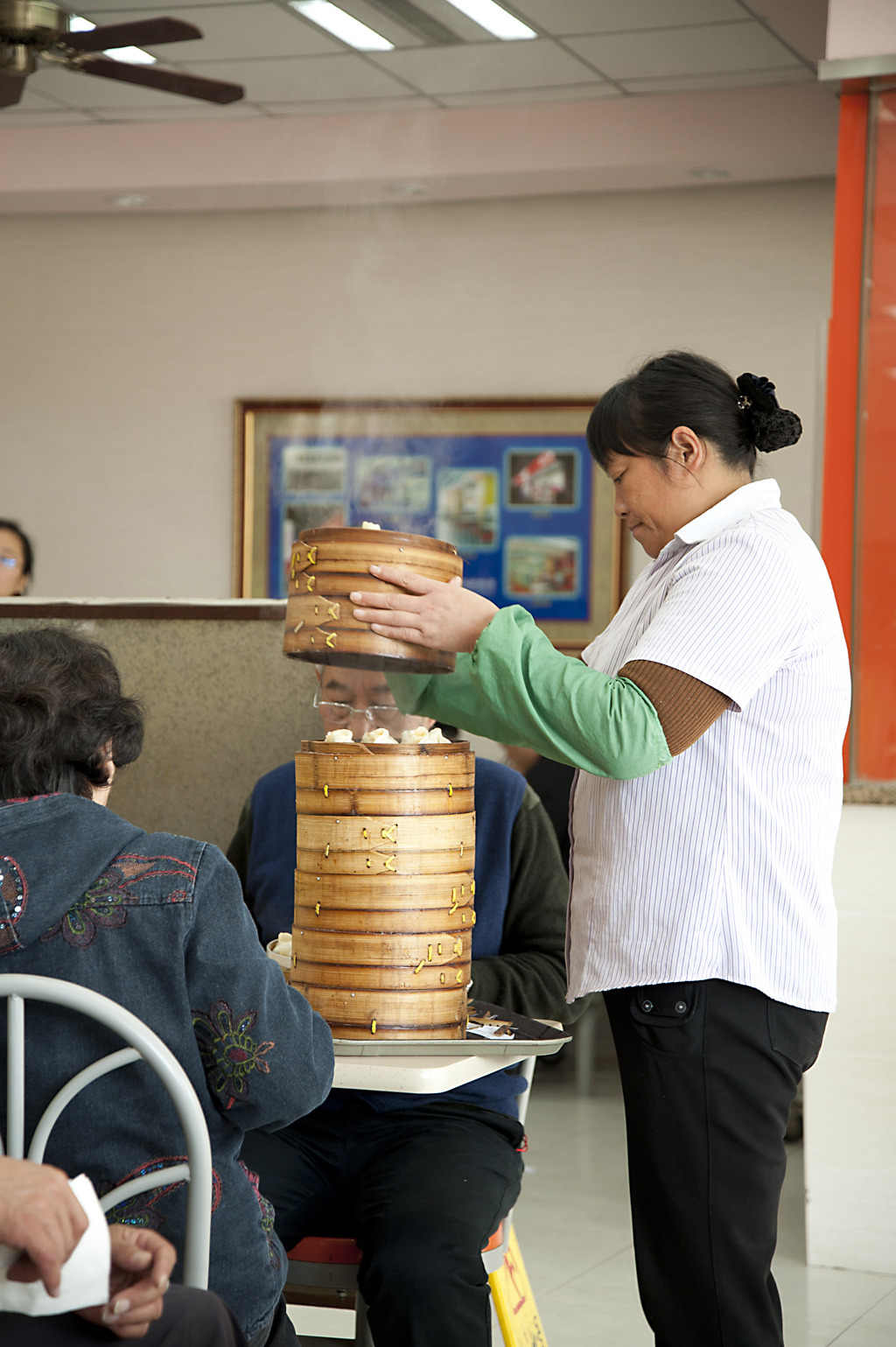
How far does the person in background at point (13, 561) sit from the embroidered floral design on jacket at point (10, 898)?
128 inches

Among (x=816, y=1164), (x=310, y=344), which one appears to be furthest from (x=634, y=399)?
(x=310, y=344)

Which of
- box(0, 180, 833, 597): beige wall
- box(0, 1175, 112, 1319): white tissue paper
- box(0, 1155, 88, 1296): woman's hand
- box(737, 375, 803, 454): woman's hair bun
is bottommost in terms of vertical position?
box(0, 1175, 112, 1319): white tissue paper

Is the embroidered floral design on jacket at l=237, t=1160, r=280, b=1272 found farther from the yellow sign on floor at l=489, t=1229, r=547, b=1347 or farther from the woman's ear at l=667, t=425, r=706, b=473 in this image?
the woman's ear at l=667, t=425, r=706, b=473

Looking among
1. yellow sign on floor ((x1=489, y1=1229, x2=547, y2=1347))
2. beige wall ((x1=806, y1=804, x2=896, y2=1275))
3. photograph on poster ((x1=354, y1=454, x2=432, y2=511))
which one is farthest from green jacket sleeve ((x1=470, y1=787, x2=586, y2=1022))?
photograph on poster ((x1=354, y1=454, x2=432, y2=511))

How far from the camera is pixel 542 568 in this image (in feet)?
17.4

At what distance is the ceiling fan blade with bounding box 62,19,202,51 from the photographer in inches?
127

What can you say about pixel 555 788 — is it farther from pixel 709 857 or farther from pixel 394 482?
pixel 709 857

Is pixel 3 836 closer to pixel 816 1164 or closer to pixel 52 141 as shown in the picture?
pixel 816 1164

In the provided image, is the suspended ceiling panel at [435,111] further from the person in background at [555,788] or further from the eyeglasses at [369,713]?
the eyeglasses at [369,713]

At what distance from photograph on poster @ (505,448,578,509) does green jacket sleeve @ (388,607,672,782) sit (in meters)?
3.89

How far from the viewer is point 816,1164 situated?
2705 millimetres

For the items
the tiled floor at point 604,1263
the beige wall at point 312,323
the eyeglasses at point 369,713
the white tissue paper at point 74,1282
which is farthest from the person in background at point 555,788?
the white tissue paper at point 74,1282

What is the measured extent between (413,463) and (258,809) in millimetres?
3564

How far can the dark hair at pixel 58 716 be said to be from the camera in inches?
48.3
